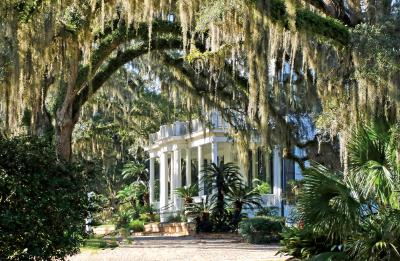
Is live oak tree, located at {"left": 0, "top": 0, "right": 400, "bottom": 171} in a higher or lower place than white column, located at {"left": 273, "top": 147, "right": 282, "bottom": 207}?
higher

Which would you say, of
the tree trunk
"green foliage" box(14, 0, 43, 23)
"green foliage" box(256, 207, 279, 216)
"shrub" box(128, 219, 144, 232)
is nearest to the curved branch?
the tree trunk

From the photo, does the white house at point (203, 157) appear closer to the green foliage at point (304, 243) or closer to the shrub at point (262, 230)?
the shrub at point (262, 230)

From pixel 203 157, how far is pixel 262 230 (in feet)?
35.5

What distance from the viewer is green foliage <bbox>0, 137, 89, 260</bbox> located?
7.74 metres

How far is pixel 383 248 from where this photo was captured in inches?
310

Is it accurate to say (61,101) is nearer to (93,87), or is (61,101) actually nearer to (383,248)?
(93,87)

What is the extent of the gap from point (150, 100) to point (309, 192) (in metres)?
21.7

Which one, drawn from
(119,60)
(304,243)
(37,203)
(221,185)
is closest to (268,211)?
(221,185)

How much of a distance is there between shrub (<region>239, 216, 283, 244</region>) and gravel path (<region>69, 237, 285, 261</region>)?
426 millimetres

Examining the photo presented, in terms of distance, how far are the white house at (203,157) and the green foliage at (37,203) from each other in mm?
14365

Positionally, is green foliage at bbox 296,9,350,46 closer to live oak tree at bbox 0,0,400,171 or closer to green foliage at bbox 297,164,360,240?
live oak tree at bbox 0,0,400,171

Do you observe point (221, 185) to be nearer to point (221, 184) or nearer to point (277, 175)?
point (221, 184)

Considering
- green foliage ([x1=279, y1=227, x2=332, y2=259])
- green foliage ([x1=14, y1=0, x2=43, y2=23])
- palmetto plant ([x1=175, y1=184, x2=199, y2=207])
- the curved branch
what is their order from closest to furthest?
green foliage ([x1=279, y1=227, x2=332, y2=259]) → green foliage ([x1=14, y1=0, x2=43, y2=23]) → the curved branch → palmetto plant ([x1=175, y1=184, x2=199, y2=207])

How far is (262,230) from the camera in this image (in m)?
18.1
